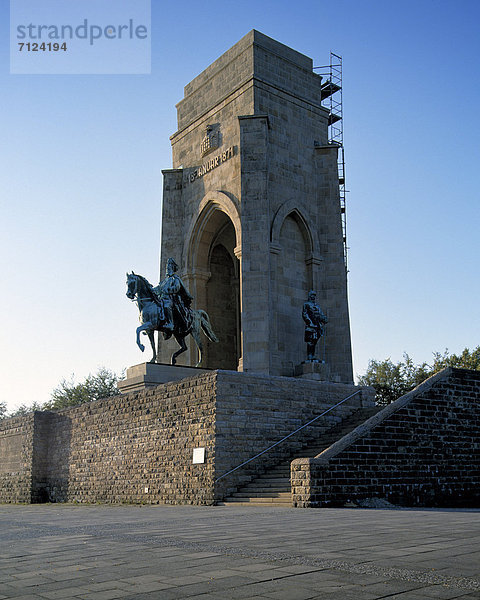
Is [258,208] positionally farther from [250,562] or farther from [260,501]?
[250,562]

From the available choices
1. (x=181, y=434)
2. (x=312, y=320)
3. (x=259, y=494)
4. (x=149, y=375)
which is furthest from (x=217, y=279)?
(x=259, y=494)

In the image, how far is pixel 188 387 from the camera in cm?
1594

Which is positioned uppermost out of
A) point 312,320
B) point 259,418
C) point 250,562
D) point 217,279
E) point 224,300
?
point 217,279

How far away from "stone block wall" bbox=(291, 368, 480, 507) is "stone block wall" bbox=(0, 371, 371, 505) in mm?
2413

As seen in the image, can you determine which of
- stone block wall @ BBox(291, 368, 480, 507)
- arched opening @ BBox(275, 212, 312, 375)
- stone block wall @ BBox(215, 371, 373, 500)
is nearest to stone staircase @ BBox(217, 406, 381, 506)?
stone block wall @ BBox(215, 371, 373, 500)

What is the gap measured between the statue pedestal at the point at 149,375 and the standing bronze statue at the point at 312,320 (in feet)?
15.2

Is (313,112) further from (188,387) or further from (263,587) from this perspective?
(263,587)

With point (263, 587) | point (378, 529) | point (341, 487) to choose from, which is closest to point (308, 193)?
point (341, 487)

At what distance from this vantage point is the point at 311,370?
22.5m

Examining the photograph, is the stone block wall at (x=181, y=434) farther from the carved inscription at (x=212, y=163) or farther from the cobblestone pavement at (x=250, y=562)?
the carved inscription at (x=212, y=163)

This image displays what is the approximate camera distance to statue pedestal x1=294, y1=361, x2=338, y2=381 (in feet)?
72.6

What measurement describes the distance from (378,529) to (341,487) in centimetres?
560

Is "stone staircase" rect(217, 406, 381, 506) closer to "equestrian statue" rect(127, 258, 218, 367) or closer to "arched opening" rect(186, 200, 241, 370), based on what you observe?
"equestrian statue" rect(127, 258, 218, 367)

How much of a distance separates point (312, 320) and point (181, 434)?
7.80 m
